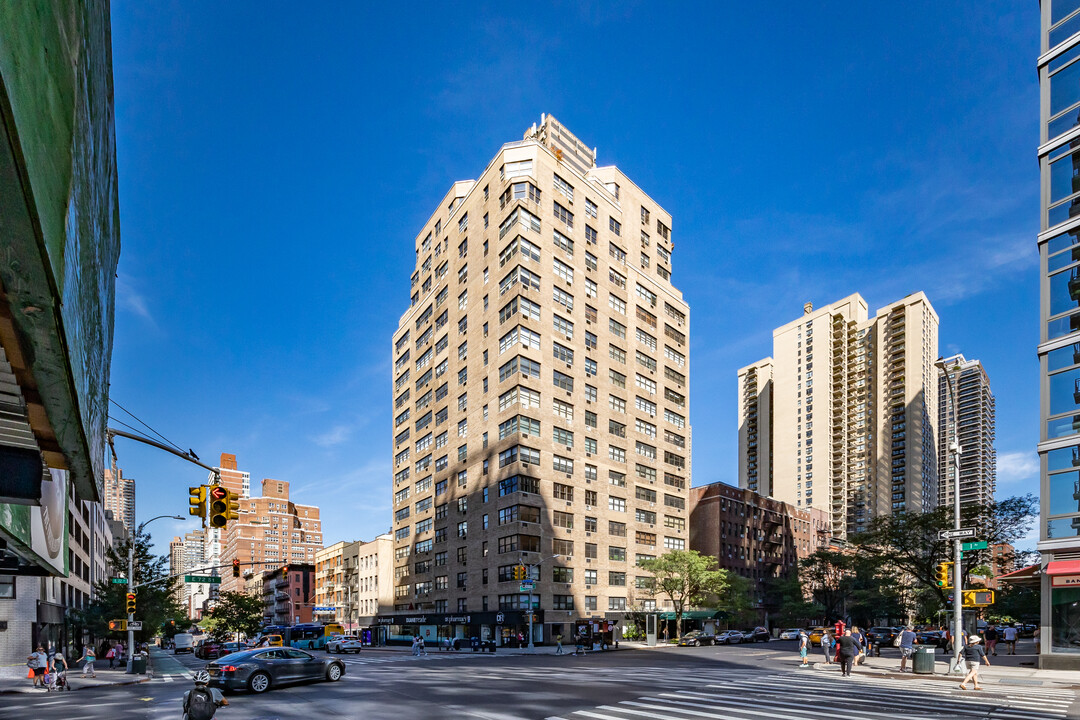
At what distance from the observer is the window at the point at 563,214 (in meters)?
76.9

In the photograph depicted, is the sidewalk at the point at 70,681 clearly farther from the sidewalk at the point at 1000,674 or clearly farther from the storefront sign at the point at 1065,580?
the storefront sign at the point at 1065,580

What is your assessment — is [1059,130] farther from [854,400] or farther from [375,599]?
[854,400]

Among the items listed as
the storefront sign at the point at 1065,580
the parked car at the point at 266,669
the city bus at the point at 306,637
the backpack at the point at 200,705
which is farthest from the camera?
the city bus at the point at 306,637

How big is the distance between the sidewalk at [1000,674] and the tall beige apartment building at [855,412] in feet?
405

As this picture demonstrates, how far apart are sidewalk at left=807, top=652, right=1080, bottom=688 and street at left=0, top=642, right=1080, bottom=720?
30.7 inches

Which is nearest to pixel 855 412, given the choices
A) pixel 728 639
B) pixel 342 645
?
pixel 728 639

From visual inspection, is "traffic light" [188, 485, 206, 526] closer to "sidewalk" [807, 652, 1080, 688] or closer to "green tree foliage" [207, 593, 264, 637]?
"sidewalk" [807, 652, 1080, 688]

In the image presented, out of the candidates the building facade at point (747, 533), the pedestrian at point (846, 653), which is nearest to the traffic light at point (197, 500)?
the pedestrian at point (846, 653)

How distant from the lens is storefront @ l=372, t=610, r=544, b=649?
214 feet

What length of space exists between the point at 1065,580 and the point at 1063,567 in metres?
0.53

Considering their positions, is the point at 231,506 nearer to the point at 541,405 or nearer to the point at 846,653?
the point at 846,653

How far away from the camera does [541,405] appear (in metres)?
70.6

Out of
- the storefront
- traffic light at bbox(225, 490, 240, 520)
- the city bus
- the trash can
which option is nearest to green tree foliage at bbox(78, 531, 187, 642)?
the city bus

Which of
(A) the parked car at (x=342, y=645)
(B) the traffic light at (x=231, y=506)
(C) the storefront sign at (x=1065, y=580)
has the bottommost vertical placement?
(A) the parked car at (x=342, y=645)
